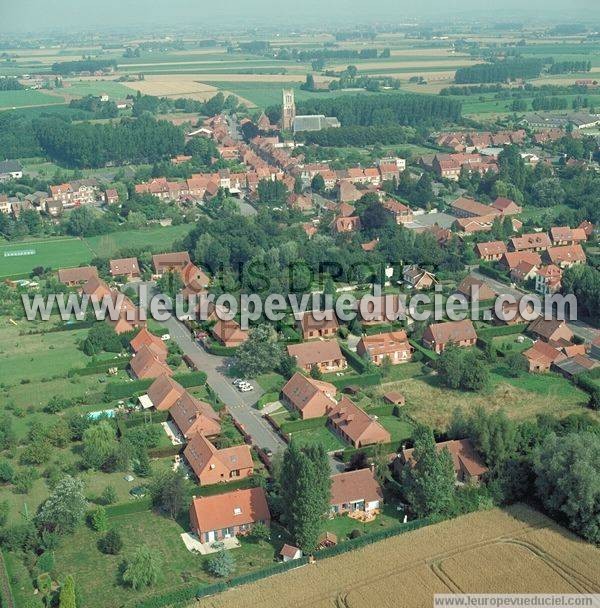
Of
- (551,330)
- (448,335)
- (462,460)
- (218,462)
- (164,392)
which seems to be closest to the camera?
(462,460)

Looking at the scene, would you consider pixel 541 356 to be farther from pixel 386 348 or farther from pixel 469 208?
pixel 469 208

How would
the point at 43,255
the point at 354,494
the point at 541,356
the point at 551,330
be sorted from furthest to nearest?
the point at 43,255
the point at 551,330
the point at 541,356
the point at 354,494

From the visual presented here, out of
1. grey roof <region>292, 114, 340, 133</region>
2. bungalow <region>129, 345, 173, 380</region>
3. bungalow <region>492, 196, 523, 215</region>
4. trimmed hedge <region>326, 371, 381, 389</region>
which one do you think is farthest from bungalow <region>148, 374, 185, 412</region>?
grey roof <region>292, 114, 340, 133</region>

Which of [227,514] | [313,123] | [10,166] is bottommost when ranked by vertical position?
[227,514]

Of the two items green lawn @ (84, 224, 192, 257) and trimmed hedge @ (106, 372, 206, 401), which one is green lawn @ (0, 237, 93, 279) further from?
trimmed hedge @ (106, 372, 206, 401)

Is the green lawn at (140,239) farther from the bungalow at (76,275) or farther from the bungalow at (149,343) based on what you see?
the bungalow at (149,343)

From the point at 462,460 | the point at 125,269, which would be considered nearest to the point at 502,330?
the point at 462,460
